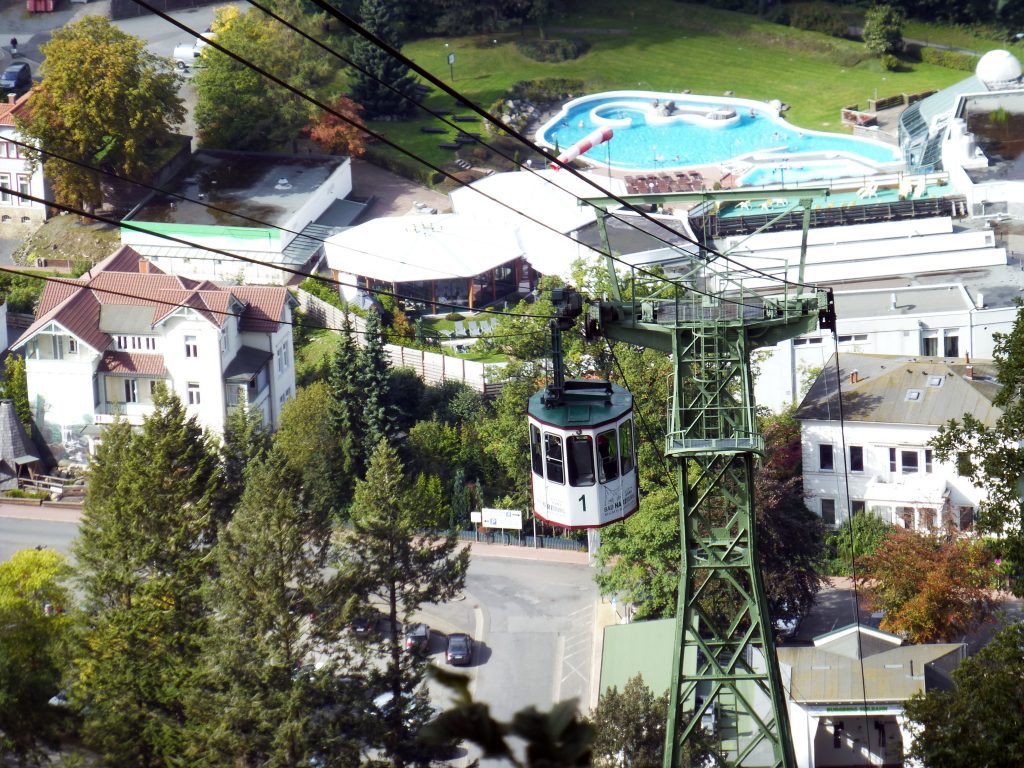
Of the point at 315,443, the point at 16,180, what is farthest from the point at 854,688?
the point at 16,180

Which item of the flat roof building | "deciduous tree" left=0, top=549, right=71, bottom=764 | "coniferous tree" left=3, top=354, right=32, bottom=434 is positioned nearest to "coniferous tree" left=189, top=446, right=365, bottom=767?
"deciduous tree" left=0, top=549, right=71, bottom=764

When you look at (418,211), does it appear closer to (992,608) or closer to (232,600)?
(992,608)

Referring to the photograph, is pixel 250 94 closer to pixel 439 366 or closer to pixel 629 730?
pixel 439 366

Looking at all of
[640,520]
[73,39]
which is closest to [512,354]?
[640,520]

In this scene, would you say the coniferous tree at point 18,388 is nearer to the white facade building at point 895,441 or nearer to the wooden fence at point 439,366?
the wooden fence at point 439,366

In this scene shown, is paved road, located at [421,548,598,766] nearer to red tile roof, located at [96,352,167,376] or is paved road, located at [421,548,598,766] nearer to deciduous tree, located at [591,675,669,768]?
deciduous tree, located at [591,675,669,768]

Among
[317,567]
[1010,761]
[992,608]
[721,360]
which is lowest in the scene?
[992,608]
